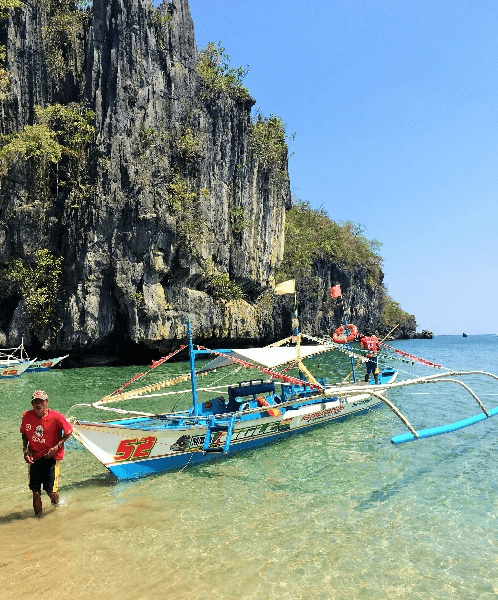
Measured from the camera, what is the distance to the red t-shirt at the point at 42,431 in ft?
23.4

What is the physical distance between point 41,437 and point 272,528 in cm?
400

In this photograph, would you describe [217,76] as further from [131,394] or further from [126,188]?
[131,394]

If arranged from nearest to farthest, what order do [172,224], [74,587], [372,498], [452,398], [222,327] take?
[74,587] → [372,498] → [452,398] → [172,224] → [222,327]

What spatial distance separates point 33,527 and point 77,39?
130 feet

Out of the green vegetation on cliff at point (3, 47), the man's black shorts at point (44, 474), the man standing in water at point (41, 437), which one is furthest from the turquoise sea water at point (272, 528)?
the green vegetation on cliff at point (3, 47)

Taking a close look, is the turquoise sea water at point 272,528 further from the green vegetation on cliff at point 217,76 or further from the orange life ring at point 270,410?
the green vegetation on cliff at point 217,76

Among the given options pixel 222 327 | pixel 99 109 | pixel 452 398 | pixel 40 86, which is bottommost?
pixel 452 398

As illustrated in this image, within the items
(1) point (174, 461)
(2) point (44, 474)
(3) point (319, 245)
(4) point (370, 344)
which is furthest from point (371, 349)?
(3) point (319, 245)

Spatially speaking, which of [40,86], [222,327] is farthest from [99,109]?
[222,327]

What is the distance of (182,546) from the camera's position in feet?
22.0

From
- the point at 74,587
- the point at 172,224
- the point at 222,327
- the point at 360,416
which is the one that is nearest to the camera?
the point at 74,587

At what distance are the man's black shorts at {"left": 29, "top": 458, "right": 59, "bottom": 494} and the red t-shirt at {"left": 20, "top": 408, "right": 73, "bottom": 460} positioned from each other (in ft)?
0.66

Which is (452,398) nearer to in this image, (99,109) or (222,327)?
(222,327)

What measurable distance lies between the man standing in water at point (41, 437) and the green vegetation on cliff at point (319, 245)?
46.9 meters
